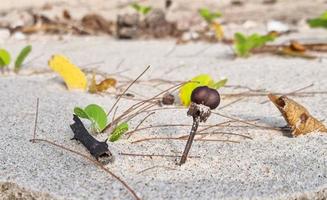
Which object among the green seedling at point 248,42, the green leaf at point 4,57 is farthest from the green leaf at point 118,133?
the green seedling at point 248,42

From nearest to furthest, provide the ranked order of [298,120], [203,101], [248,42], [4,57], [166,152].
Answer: [203,101], [166,152], [298,120], [4,57], [248,42]

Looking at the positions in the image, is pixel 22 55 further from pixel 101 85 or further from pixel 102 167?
pixel 102 167

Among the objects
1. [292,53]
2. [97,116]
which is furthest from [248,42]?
[97,116]

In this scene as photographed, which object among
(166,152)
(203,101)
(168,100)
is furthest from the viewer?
(168,100)

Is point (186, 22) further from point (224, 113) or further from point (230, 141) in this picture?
point (230, 141)

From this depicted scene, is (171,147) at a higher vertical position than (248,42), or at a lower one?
higher

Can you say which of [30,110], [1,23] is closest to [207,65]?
[30,110]

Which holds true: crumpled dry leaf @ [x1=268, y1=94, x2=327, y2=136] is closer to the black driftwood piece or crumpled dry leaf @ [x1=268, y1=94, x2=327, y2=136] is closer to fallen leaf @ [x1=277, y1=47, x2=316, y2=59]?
the black driftwood piece
